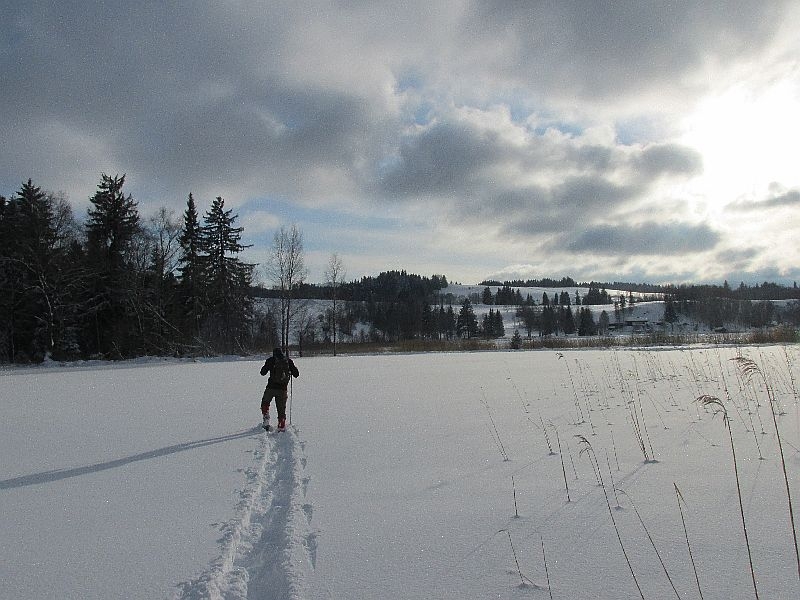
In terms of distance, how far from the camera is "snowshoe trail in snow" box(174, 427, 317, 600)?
2.87 meters

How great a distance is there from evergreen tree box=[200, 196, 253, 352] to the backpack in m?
24.2

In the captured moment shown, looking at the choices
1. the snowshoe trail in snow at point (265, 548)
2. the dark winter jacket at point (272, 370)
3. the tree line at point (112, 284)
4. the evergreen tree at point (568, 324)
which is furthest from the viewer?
the evergreen tree at point (568, 324)

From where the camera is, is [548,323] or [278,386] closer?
[278,386]

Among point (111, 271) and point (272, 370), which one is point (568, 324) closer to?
point (111, 271)

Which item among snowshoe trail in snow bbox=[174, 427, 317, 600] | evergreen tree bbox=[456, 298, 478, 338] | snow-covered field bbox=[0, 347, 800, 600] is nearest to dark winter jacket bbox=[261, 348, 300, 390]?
snow-covered field bbox=[0, 347, 800, 600]

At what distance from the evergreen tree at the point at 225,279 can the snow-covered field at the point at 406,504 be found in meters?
25.0

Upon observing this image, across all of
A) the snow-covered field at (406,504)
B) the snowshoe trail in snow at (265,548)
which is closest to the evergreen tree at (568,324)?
the snow-covered field at (406,504)

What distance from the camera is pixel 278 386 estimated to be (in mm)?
8289

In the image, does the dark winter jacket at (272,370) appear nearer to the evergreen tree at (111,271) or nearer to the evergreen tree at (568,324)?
the evergreen tree at (111,271)

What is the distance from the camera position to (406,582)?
2877 mm

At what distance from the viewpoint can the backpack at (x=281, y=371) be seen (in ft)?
27.3

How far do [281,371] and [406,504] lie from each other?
4964mm

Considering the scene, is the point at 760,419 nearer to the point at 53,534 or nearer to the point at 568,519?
the point at 568,519

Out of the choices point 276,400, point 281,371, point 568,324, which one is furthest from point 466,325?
point 276,400
